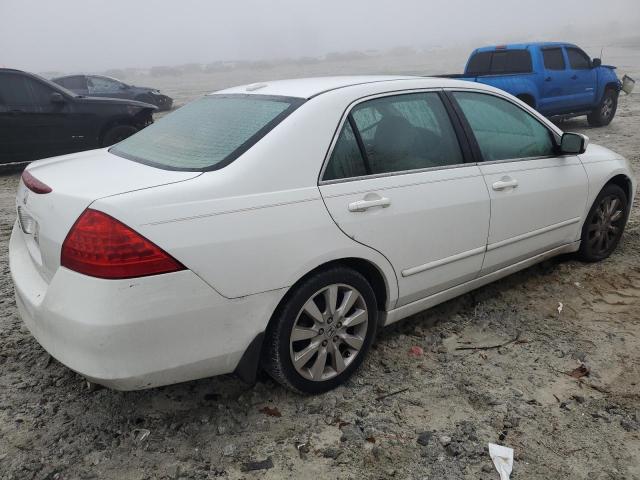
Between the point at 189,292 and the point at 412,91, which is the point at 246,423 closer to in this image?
the point at 189,292

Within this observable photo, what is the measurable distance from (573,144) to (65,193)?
3142mm

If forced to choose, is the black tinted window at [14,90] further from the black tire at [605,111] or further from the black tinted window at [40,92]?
the black tire at [605,111]

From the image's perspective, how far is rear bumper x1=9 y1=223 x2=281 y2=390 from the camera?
6.82ft

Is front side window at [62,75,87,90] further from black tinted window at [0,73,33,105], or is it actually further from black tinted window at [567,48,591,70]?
black tinted window at [567,48,591,70]

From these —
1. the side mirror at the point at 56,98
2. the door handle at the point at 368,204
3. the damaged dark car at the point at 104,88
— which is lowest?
the damaged dark car at the point at 104,88

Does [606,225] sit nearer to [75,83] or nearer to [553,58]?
[553,58]

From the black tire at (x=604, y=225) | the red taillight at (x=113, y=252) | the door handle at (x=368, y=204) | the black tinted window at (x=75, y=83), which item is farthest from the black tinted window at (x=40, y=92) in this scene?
the black tire at (x=604, y=225)

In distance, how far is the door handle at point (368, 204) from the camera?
262 centimetres

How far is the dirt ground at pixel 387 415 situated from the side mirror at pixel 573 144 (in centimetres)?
111

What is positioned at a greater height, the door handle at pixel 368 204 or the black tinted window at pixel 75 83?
the door handle at pixel 368 204

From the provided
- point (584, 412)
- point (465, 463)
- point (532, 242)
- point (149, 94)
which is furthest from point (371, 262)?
point (149, 94)

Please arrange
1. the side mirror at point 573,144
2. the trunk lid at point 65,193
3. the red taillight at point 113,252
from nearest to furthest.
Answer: the red taillight at point 113,252
the trunk lid at point 65,193
the side mirror at point 573,144

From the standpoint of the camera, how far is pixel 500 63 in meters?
10.6

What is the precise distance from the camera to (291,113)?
263cm
